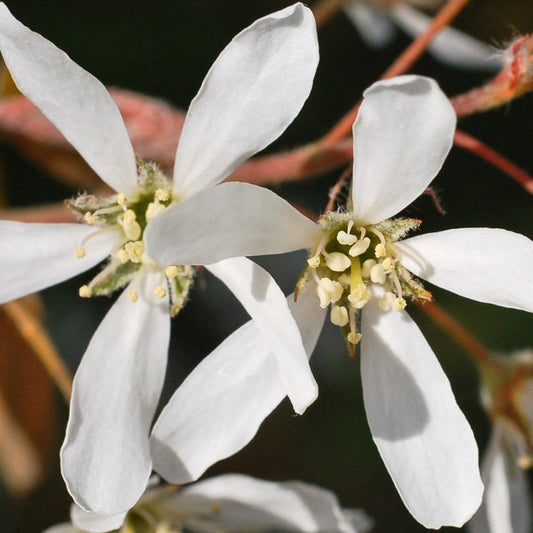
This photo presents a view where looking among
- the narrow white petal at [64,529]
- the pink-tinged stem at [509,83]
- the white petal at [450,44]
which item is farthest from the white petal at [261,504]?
the white petal at [450,44]

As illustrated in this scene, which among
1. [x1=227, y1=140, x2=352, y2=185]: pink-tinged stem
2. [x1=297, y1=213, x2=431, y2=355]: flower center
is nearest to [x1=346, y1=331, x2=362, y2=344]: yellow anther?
[x1=297, y1=213, x2=431, y2=355]: flower center

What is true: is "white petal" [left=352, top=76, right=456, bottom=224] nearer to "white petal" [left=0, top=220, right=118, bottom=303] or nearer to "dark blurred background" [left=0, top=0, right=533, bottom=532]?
"white petal" [left=0, top=220, right=118, bottom=303]

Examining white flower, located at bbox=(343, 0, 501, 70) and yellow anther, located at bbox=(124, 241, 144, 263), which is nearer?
yellow anther, located at bbox=(124, 241, 144, 263)

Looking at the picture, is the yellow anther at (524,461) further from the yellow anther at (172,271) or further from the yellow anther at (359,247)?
the yellow anther at (172,271)

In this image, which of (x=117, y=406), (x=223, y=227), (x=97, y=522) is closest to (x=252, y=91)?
(x=223, y=227)

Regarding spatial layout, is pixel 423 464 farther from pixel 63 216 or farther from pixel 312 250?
pixel 63 216

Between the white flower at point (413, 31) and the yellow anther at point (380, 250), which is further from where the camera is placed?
the white flower at point (413, 31)

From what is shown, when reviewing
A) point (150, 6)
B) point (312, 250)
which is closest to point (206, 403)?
point (312, 250)
